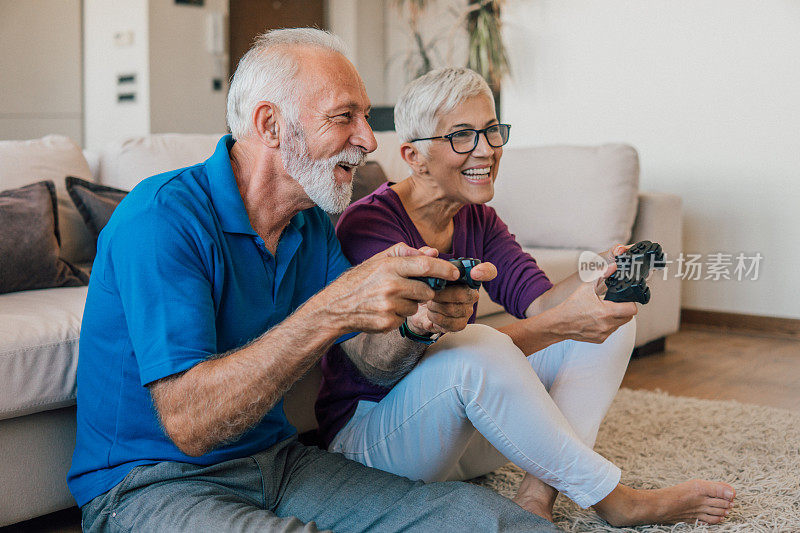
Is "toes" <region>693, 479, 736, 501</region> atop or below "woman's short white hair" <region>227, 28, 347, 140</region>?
below

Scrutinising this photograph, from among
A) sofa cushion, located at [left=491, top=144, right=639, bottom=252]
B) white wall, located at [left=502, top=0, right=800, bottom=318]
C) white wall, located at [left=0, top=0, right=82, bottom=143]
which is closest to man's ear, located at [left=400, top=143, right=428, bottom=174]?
sofa cushion, located at [left=491, top=144, right=639, bottom=252]

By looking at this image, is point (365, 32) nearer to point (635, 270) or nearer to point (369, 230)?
point (369, 230)

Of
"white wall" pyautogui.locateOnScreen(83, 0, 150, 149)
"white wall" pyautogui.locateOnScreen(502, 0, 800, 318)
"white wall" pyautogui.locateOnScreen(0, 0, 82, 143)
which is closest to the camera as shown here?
"white wall" pyautogui.locateOnScreen(502, 0, 800, 318)

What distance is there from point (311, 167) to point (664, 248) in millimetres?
2404

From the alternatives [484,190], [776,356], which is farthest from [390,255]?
[776,356]

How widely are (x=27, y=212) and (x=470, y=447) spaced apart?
1.24m

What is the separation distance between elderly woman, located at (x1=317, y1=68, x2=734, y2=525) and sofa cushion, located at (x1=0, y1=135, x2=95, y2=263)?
1.01m

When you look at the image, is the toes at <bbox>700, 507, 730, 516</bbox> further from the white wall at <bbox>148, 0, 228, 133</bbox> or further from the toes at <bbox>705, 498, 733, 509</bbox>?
the white wall at <bbox>148, 0, 228, 133</bbox>

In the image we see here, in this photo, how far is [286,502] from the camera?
3.98 ft

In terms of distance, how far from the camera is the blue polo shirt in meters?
1.03

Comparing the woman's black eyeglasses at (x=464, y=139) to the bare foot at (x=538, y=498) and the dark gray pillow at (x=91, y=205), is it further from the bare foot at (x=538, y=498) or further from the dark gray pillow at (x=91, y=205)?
the dark gray pillow at (x=91, y=205)

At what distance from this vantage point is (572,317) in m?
1.44

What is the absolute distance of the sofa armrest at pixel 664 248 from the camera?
10.4 feet

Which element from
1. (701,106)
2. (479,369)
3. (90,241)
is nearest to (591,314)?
(479,369)
